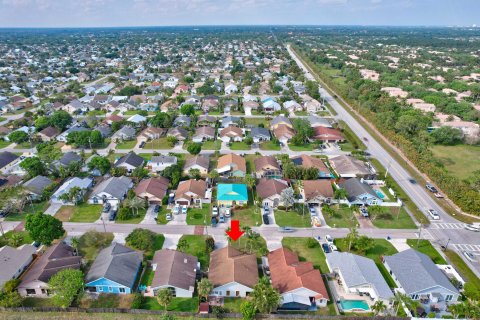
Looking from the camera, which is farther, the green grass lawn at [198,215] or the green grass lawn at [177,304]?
the green grass lawn at [198,215]

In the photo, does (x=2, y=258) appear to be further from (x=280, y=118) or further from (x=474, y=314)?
(x=280, y=118)

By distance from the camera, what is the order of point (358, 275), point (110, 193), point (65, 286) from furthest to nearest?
1. point (110, 193)
2. point (358, 275)
3. point (65, 286)

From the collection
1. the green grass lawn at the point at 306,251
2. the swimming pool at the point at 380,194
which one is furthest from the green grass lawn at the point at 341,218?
the swimming pool at the point at 380,194

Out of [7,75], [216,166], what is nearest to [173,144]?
[216,166]

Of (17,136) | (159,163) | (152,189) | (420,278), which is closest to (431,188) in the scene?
(420,278)

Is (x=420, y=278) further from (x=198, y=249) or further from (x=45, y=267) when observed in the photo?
(x=45, y=267)

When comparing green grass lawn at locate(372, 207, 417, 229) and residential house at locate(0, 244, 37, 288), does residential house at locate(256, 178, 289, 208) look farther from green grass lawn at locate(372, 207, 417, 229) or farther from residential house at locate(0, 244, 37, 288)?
residential house at locate(0, 244, 37, 288)

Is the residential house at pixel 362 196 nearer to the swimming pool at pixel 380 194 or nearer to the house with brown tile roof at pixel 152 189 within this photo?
the swimming pool at pixel 380 194
